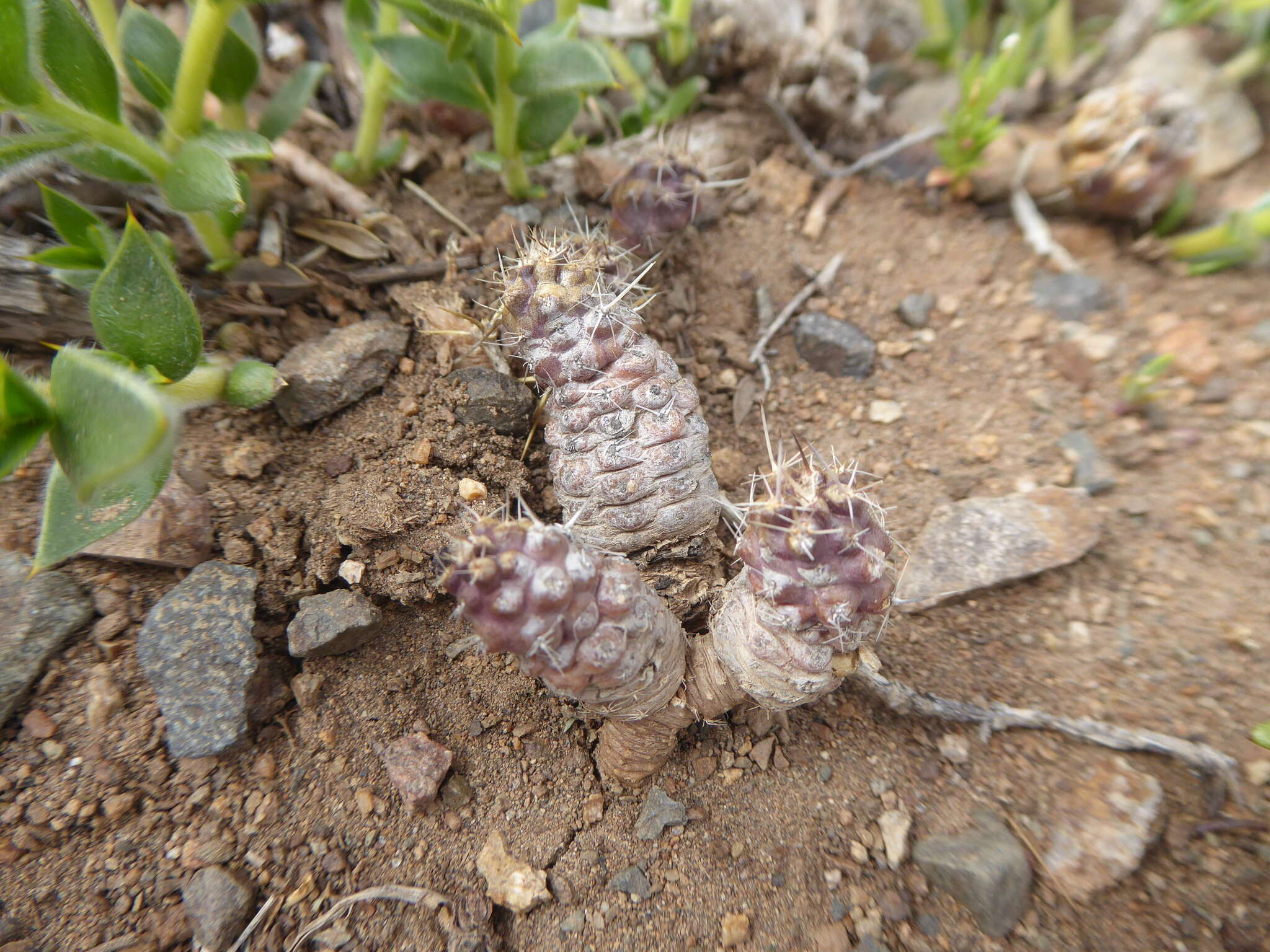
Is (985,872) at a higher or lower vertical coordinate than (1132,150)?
lower

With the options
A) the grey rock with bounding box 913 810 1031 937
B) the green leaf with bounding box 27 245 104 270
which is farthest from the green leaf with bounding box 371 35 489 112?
the grey rock with bounding box 913 810 1031 937

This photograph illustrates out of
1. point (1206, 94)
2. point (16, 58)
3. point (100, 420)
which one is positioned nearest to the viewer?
point (100, 420)

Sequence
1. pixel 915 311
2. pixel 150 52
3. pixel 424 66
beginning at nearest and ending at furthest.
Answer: pixel 150 52 → pixel 424 66 → pixel 915 311

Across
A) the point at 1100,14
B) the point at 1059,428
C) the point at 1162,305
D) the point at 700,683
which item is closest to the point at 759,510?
the point at 700,683

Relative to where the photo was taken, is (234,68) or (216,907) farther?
(234,68)

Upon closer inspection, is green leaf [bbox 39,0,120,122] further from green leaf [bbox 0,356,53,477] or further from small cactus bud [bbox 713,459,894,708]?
small cactus bud [bbox 713,459,894,708]

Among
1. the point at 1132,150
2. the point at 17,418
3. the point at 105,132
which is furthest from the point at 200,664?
the point at 1132,150

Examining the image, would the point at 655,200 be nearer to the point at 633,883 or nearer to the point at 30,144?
the point at 30,144
